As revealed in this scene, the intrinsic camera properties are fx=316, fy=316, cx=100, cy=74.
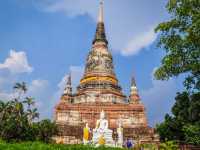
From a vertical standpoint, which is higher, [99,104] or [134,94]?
[134,94]

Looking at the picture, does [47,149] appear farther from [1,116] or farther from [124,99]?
[124,99]

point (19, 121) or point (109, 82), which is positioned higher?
point (109, 82)

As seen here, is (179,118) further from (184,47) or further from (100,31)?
(100,31)

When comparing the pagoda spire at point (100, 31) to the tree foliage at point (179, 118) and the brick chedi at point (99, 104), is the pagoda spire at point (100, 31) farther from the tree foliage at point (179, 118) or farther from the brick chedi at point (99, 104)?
the tree foliage at point (179, 118)

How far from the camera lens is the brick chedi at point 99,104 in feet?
172

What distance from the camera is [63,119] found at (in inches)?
2135

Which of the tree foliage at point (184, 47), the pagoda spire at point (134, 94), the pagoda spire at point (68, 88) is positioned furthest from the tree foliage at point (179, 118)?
the pagoda spire at point (68, 88)

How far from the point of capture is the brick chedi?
52.4m

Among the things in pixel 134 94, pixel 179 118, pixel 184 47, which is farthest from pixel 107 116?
pixel 184 47

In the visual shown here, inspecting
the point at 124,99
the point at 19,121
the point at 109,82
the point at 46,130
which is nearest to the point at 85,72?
A: the point at 109,82

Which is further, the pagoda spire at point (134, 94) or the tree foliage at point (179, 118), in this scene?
the pagoda spire at point (134, 94)

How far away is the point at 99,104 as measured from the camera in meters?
55.2

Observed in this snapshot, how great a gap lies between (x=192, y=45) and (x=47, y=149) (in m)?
8.54

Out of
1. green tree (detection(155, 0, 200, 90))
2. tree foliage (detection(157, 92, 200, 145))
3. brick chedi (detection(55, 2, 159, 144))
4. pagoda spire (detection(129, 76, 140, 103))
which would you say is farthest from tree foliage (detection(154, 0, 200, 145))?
pagoda spire (detection(129, 76, 140, 103))
